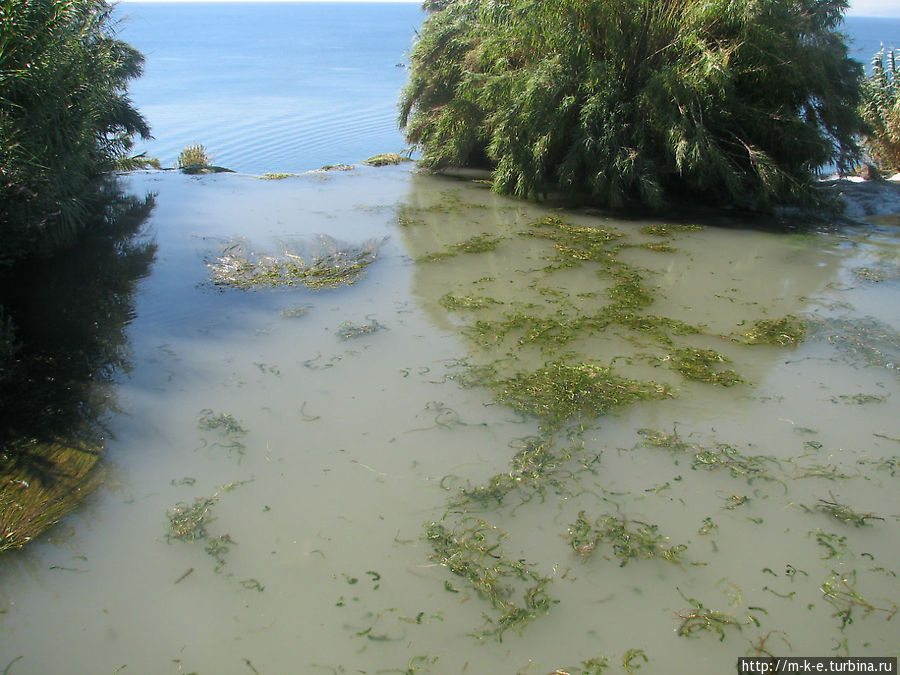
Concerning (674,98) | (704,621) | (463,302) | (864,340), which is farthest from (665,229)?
Answer: (704,621)

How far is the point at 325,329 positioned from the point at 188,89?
29501mm

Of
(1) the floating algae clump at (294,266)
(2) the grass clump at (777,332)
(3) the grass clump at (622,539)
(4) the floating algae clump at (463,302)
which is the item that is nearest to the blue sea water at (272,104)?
(1) the floating algae clump at (294,266)

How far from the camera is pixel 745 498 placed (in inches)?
158

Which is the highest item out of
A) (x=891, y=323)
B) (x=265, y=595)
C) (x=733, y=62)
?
(x=733, y=62)

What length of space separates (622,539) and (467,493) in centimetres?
92

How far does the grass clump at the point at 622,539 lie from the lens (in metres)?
3.59

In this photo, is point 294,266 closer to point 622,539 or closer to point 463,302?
point 463,302

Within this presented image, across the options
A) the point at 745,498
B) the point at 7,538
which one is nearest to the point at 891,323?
the point at 745,498

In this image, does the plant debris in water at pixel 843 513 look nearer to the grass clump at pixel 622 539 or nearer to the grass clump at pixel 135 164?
the grass clump at pixel 622 539

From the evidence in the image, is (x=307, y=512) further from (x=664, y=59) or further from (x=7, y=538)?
(x=664, y=59)

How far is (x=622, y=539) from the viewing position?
3.69 metres

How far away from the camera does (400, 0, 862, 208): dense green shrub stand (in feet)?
30.5

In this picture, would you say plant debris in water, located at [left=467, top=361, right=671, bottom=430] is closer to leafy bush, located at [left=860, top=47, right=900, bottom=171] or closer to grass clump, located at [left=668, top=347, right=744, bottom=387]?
grass clump, located at [left=668, top=347, right=744, bottom=387]

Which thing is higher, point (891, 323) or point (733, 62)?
point (733, 62)
